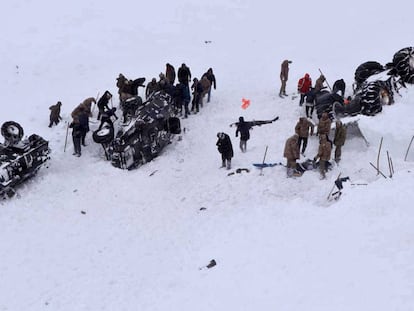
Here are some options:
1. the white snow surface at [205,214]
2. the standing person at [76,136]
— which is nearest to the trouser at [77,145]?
the standing person at [76,136]

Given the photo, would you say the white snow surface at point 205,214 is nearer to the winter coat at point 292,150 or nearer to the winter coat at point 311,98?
the winter coat at point 292,150

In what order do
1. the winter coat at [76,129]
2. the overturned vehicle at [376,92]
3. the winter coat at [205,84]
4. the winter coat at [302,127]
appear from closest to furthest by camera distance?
the winter coat at [302,127]
the overturned vehicle at [376,92]
the winter coat at [76,129]
the winter coat at [205,84]

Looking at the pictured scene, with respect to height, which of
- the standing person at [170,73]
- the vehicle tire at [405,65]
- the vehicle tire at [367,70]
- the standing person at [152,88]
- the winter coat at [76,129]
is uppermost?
the vehicle tire at [405,65]

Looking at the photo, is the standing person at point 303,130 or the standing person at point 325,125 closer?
the standing person at point 325,125

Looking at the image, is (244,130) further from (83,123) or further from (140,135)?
(83,123)

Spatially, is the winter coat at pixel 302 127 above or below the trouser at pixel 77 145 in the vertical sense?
above

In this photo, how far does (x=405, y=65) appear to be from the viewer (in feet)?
53.1

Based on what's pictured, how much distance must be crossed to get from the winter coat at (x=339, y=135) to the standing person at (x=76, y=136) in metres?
8.58

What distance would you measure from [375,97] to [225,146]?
524cm

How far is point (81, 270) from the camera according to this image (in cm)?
1132

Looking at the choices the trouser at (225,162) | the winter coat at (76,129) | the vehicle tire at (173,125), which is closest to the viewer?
the trouser at (225,162)

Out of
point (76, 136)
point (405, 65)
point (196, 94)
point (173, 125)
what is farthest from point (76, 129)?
point (405, 65)

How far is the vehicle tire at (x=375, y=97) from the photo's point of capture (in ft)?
49.5

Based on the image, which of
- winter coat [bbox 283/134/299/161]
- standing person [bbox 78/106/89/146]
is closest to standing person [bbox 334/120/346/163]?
winter coat [bbox 283/134/299/161]
